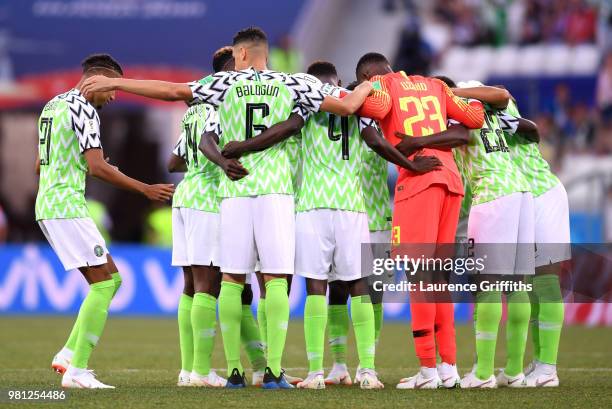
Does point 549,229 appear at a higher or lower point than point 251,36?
lower

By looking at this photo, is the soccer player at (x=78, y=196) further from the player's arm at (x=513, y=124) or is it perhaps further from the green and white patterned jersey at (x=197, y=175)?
the player's arm at (x=513, y=124)

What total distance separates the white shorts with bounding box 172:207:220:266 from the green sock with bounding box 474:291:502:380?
7.28 feet

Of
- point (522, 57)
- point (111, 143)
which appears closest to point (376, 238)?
point (111, 143)

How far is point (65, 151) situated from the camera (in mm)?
8734

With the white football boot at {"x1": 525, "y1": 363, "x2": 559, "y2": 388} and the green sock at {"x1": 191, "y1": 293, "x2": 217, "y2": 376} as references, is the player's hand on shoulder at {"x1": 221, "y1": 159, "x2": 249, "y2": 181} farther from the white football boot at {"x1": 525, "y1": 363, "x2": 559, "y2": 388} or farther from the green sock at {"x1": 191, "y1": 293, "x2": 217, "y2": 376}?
the white football boot at {"x1": 525, "y1": 363, "x2": 559, "y2": 388}

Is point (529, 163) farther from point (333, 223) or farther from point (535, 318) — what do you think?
point (333, 223)

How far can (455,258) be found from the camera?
910 cm

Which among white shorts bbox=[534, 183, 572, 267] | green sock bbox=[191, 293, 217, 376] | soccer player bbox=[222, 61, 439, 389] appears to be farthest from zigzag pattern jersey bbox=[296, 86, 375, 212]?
white shorts bbox=[534, 183, 572, 267]

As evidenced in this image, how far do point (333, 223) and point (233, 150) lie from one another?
100cm

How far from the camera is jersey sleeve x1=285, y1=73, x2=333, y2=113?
859cm

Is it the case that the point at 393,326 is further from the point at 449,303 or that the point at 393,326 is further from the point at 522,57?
the point at 522,57

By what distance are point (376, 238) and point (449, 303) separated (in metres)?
1.11

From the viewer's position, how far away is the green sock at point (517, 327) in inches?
358

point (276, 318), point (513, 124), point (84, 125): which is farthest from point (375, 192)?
point (84, 125)
